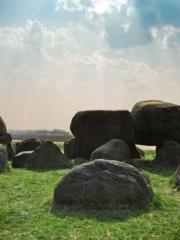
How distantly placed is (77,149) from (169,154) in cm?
763

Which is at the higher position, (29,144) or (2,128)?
(2,128)

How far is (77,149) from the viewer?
32969mm

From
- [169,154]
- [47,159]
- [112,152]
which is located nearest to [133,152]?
[169,154]

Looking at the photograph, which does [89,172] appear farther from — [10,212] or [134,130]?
[134,130]

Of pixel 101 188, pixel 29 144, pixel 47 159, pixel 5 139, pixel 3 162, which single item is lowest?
pixel 29 144

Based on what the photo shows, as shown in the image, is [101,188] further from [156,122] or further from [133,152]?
[133,152]

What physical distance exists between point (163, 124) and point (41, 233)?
20399 mm

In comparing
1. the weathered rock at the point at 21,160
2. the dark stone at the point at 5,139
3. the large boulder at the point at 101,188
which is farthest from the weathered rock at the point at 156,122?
the large boulder at the point at 101,188

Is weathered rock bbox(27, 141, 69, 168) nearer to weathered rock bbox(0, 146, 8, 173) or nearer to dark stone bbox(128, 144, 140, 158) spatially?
weathered rock bbox(0, 146, 8, 173)

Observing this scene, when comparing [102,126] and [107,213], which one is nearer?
[107,213]

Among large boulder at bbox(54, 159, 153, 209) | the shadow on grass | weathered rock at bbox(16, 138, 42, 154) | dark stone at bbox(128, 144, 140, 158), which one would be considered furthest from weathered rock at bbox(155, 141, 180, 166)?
the shadow on grass

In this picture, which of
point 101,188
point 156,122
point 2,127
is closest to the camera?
point 101,188

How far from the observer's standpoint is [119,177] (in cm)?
1360

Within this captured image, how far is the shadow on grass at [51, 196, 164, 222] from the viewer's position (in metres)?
12.0
